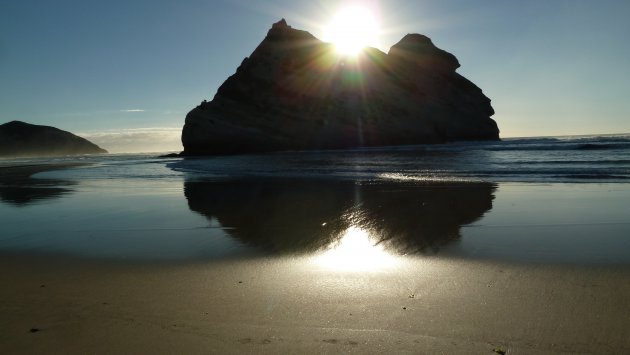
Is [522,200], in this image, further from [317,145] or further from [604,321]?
[317,145]

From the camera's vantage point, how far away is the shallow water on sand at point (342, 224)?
5.05 m

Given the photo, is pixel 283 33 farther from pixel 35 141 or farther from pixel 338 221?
pixel 35 141

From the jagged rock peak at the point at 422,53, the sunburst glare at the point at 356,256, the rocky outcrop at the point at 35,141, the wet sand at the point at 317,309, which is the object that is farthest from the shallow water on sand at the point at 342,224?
the rocky outcrop at the point at 35,141

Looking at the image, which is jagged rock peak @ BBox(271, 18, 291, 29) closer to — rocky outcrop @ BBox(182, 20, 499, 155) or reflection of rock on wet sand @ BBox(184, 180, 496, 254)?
rocky outcrop @ BBox(182, 20, 499, 155)

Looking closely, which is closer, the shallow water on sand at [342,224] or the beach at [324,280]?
the beach at [324,280]

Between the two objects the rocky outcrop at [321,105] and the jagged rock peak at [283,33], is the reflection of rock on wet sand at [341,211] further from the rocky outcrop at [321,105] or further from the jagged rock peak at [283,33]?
the jagged rock peak at [283,33]

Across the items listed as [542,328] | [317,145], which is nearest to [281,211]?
[542,328]

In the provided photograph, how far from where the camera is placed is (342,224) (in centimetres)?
692

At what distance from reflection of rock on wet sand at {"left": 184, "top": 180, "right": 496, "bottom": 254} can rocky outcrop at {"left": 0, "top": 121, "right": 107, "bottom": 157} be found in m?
137

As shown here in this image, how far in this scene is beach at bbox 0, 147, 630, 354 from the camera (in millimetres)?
2801

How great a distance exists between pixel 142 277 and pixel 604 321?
161 inches

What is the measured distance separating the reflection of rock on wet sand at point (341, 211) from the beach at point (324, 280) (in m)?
0.06

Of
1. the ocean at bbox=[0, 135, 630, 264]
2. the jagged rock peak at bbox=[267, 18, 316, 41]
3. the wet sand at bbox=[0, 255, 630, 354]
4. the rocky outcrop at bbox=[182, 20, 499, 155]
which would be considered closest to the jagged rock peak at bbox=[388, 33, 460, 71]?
the rocky outcrop at bbox=[182, 20, 499, 155]

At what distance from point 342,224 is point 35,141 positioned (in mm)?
156929
